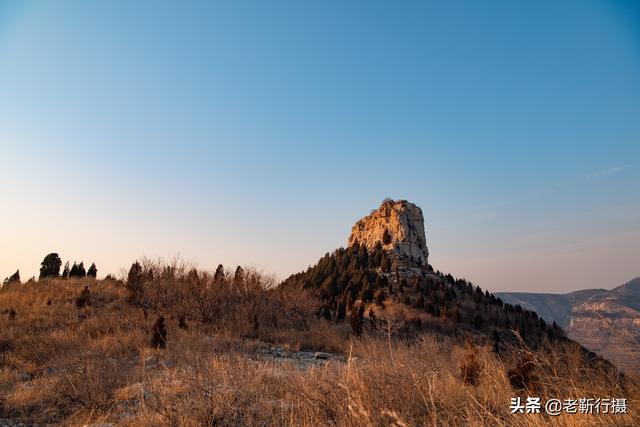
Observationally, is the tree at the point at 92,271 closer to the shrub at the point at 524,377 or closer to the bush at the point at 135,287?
the bush at the point at 135,287

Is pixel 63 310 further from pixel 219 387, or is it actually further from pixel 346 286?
pixel 346 286

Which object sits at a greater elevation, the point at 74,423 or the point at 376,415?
the point at 376,415

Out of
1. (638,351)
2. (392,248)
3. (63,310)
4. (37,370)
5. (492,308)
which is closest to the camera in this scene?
(638,351)

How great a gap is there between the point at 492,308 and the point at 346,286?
1874cm

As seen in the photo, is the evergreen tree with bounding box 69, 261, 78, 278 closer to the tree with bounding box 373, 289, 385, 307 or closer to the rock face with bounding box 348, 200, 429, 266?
the tree with bounding box 373, 289, 385, 307

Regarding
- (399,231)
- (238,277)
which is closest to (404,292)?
(399,231)

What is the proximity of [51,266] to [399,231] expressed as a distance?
49.8 meters

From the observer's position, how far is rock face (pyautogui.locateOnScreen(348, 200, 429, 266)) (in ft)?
206

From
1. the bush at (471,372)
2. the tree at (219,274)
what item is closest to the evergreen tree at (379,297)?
the tree at (219,274)

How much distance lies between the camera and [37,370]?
9438mm

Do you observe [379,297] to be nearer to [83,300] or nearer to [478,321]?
[478,321]

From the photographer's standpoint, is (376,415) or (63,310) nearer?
(376,415)

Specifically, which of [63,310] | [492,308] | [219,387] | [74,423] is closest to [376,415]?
[219,387]

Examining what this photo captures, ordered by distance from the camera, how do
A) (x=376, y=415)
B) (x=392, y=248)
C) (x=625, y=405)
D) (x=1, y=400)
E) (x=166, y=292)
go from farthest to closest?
(x=392, y=248) → (x=166, y=292) → (x=1, y=400) → (x=376, y=415) → (x=625, y=405)
